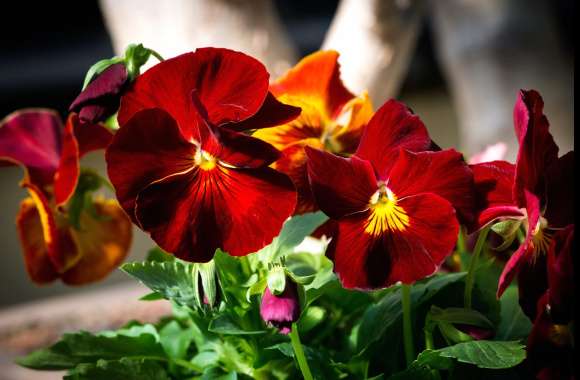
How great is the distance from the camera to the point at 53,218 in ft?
1.59

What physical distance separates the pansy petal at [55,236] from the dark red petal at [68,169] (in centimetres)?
1

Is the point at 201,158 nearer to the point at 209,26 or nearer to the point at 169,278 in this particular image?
the point at 169,278

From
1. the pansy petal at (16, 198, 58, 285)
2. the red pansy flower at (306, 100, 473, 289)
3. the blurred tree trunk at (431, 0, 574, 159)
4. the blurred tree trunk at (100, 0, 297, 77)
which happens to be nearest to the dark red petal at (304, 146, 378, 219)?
the red pansy flower at (306, 100, 473, 289)

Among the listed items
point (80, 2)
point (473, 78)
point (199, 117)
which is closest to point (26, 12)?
point (80, 2)

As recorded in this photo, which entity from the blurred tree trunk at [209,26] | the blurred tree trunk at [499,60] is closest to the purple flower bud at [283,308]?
the blurred tree trunk at [209,26]

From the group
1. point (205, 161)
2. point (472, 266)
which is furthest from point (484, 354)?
point (205, 161)

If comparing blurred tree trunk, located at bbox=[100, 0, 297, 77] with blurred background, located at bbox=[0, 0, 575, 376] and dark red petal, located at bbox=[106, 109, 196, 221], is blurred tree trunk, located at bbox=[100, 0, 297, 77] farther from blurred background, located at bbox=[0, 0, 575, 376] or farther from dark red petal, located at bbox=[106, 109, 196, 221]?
dark red petal, located at bbox=[106, 109, 196, 221]

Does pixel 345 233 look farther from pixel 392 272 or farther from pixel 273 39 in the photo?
pixel 273 39

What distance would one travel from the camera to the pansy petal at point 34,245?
0.51 m

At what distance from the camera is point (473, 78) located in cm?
166

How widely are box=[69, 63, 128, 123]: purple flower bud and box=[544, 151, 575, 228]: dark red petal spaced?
7.8 inches

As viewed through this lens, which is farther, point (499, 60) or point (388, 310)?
point (499, 60)

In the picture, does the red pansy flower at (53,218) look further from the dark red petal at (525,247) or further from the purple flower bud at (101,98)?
the dark red petal at (525,247)

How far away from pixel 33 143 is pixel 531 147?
307mm
